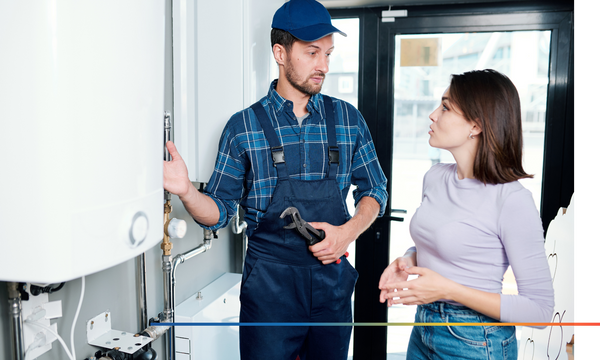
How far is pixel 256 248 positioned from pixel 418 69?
2.03 feet

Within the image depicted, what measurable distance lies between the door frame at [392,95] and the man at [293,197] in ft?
0.31

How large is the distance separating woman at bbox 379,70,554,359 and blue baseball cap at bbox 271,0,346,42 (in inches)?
13.4

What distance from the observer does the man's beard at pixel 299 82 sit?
2.80 feet

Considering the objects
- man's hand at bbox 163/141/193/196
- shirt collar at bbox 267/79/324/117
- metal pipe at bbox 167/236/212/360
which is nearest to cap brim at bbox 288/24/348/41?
shirt collar at bbox 267/79/324/117

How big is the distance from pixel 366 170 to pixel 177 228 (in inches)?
16.3

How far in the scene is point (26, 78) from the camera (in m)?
0.43

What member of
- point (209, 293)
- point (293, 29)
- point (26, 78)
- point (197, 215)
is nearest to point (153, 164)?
point (26, 78)

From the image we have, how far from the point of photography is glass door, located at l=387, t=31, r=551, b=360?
97 cm

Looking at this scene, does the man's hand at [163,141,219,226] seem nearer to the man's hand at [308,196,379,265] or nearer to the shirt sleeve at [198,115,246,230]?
the shirt sleeve at [198,115,246,230]

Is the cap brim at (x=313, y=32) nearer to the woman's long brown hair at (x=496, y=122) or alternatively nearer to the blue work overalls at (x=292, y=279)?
the blue work overalls at (x=292, y=279)

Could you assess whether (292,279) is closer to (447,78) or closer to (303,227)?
(303,227)

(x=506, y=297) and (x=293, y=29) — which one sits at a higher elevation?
(x=293, y=29)

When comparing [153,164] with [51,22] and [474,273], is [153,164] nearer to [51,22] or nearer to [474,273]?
[51,22]

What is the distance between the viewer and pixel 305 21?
835 millimetres
